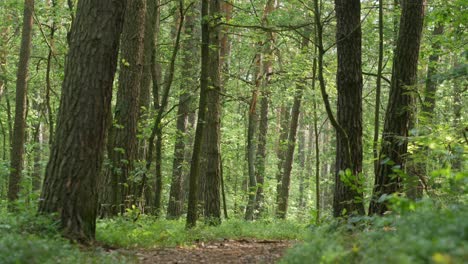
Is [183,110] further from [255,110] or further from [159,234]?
[159,234]

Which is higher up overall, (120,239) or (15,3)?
(15,3)

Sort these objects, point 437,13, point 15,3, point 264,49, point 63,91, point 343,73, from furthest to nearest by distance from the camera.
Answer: point 264,49 < point 15,3 < point 437,13 < point 343,73 < point 63,91

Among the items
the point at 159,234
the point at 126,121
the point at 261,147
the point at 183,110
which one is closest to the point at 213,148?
the point at 126,121

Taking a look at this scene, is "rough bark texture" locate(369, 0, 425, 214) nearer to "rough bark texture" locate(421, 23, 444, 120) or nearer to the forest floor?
"rough bark texture" locate(421, 23, 444, 120)

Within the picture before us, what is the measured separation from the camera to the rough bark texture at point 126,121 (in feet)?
35.0

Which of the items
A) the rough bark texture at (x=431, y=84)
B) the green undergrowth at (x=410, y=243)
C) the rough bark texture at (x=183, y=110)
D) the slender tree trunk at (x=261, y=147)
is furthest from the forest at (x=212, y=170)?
the slender tree trunk at (x=261, y=147)

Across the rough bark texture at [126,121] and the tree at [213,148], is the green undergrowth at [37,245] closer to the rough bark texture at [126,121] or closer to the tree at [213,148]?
the rough bark texture at [126,121]

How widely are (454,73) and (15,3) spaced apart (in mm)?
14550

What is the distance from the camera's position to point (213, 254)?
7.85 metres

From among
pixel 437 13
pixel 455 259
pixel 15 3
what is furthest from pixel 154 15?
pixel 455 259

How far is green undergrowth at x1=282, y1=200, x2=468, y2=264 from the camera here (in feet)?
10.3

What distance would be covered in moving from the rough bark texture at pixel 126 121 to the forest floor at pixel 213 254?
2.72 m

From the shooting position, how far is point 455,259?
9.24 feet

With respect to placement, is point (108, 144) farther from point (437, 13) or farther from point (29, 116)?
point (29, 116)
